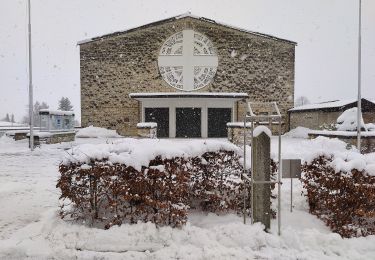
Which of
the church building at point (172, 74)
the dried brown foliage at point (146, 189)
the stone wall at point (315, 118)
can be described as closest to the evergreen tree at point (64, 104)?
the church building at point (172, 74)

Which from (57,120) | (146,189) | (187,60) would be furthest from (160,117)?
(146,189)

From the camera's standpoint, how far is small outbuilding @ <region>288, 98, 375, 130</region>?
72.1 ft

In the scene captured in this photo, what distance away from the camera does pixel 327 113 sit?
22.9 meters

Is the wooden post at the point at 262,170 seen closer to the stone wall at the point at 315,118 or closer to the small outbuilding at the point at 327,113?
the small outbuilding at the point at 327,113

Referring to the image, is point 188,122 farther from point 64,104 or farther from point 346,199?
point 64,104

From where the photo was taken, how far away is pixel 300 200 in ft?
22.2

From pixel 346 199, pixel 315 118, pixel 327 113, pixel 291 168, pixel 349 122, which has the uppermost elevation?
pixel 327 113

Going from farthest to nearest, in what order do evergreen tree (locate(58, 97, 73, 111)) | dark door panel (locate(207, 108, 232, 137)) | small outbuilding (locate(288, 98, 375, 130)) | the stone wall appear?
evergreen tree (locate(58, 97, 73, 111))
dark door panel (locate(207, 108, 232, 137))
the stone wall
small outbuilding (locate(288, 98, 375, 130))

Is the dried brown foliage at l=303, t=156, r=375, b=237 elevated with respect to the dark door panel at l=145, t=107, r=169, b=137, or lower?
lower

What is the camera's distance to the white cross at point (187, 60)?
24547 mm

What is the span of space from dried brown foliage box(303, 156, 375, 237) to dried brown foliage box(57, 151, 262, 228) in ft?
4.84

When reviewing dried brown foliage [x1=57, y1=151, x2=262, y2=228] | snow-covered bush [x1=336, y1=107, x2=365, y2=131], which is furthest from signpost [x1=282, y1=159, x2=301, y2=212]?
snow-covered bush [x1=336, y1=107, x2=365, y2=131]

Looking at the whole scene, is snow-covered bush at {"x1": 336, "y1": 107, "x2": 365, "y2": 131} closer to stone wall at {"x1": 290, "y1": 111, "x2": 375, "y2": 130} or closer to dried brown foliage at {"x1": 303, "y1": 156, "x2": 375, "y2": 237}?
stone wall at {"x1": 290, "y1": 111, "x2": 375, "y2": 130}

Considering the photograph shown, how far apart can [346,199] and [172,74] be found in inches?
817
